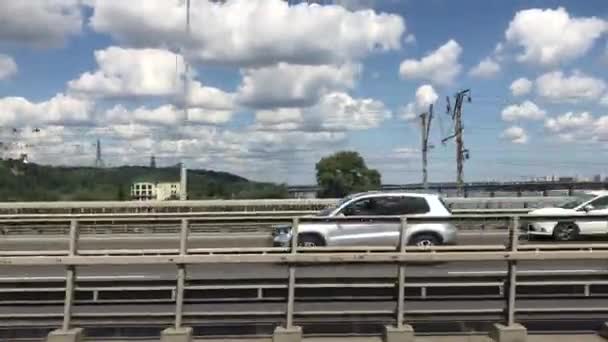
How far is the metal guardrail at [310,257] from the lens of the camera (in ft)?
24.2

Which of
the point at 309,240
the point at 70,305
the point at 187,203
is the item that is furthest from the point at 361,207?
the point at 187,203

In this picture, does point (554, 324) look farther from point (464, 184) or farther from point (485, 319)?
point (464, 184)

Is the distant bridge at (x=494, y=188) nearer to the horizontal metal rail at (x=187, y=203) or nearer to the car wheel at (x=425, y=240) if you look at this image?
the horizontal metal rail at (x=187, y=203)

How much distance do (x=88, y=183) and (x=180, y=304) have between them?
25.7 meters

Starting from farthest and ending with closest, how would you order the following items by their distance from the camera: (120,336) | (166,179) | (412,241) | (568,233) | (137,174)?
(166,179) → (137,174) → (568,233) → (412,241) → (120,336)

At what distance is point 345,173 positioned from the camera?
5322 cm

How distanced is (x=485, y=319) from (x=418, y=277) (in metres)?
0.87

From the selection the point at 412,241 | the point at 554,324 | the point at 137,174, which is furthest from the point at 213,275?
the point at 137,174

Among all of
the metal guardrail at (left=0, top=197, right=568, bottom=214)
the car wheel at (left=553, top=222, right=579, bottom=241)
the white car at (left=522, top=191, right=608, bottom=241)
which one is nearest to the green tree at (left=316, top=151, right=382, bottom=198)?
the metal guardrail at (left=0, top=197, right=568, bottom=214)

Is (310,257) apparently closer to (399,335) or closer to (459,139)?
(399,335)

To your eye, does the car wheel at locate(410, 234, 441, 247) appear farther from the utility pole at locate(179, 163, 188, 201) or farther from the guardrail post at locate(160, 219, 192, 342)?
the utility pole at locate(179, 163, 188, 201)

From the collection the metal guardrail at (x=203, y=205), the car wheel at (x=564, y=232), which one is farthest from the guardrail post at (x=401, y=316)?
the metal guardrail at (x=203, y=205)

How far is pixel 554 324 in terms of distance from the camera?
797cm

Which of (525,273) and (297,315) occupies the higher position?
(525,273)
